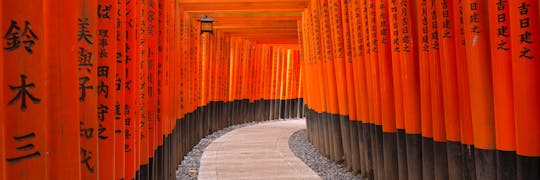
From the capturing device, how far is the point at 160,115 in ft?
18.6

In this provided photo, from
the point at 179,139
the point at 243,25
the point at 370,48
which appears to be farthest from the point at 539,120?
the point at 243,25

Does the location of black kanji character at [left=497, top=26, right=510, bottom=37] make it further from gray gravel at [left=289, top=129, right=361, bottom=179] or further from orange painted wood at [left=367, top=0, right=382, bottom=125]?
gray gravel at [left=289, top=129, right=361, bottom=179]

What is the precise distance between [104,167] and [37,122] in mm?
938

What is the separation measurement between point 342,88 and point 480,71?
4.00 meters

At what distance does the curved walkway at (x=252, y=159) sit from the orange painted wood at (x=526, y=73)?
423cm

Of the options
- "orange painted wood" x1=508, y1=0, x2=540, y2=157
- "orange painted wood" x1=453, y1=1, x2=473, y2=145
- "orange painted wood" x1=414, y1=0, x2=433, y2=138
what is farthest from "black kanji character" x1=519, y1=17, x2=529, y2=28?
"orange painted wood" x1=414, y1=0, x2=433, y2=138

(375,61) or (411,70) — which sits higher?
(375,61)

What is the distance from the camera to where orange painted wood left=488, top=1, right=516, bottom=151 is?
118 inches

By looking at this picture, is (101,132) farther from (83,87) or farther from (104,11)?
(104,11)

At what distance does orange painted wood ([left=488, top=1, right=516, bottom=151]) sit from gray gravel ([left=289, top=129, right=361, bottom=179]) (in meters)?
3.66

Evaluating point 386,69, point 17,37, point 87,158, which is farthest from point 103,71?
point 386,69

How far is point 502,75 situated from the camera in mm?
3033

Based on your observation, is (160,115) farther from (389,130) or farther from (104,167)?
(104,167)

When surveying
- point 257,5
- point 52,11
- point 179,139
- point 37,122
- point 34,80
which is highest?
point 257,5
